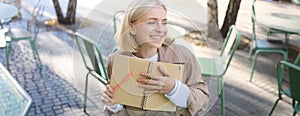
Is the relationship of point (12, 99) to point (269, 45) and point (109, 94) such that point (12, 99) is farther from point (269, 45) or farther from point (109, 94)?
point (269, 45)

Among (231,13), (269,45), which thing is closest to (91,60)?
(269,45)

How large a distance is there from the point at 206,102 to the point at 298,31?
312cm

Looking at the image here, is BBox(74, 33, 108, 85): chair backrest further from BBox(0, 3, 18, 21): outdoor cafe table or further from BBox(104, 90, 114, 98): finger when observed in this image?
BBox(0, 3, 18, 21): outdoor cafe table

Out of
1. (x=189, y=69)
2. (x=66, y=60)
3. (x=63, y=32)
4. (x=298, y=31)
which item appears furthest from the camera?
(x=63, y=32)

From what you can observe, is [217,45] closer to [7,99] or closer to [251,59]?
[7,99]

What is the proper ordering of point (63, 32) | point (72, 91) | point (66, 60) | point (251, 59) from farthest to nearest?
point (63, 32) < point (251, 59) < point (66, 60) < point (72, 91)

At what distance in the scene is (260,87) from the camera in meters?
3.81

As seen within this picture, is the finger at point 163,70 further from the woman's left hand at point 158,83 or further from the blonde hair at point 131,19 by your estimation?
the blonde hair at point 131,19

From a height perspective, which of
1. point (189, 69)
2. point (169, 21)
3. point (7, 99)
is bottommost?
point (7, 99)

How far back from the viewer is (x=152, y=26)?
97cm

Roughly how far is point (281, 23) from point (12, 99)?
137 inches

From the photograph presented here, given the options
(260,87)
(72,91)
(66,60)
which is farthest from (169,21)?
(66,60)

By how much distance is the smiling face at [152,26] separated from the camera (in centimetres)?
96

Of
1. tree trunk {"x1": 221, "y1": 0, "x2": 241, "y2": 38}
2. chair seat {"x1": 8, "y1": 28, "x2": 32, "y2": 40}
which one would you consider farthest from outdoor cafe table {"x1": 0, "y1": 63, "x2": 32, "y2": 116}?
tree trunk {"x1": 221, "y1": 0, "x2": 241, "y2": 38}
